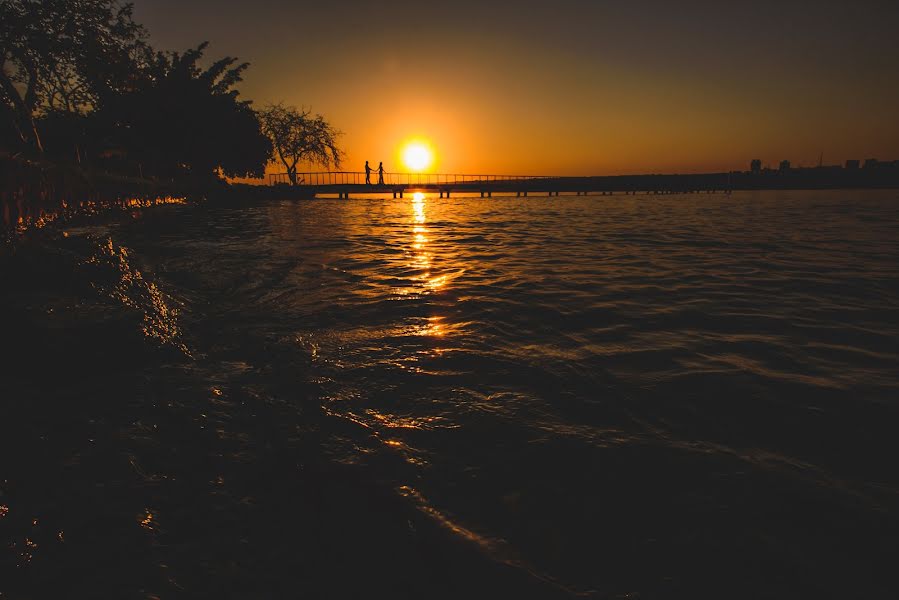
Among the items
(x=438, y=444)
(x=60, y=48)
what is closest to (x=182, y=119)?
(x=60, y=48)

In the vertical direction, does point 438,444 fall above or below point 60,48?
below

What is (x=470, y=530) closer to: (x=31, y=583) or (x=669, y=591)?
(x=669, y=591)

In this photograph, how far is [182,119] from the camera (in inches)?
1318

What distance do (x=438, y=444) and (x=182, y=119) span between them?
134 feet

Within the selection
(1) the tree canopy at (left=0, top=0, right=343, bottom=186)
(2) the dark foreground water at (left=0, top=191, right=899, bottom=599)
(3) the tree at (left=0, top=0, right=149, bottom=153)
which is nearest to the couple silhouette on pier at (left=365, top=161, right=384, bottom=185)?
(1) the tree canopy at (left=0, top=0, right=343, bottom=186)

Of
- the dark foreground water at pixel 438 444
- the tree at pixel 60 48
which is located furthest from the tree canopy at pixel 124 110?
the dark foreground water at pixel 438 444

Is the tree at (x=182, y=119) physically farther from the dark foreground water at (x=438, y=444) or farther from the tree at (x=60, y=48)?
the dark foreground water at (x=438, y=444)

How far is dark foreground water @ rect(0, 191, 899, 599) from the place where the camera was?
166 centimetres

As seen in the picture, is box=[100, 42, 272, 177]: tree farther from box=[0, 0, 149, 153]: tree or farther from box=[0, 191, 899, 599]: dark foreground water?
box=[0, 191, 899, 599]: dark foreground water

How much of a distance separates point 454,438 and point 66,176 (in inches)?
642

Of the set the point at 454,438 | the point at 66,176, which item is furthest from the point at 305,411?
the point at 66,176

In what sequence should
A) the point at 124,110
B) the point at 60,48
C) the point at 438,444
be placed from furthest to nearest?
1. the point at 124,110
2. the point at 60,48
3. the point at 438,444

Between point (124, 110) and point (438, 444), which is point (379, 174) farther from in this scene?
point (438, 444)

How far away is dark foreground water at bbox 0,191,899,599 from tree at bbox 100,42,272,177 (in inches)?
1230
